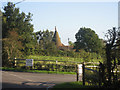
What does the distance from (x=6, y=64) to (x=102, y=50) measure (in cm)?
1895

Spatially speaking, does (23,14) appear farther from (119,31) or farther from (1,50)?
(119,31)

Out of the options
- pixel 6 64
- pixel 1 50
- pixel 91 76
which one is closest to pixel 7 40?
pixel 1 50

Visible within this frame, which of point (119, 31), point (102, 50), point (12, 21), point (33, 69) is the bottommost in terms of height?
point (33, 69)

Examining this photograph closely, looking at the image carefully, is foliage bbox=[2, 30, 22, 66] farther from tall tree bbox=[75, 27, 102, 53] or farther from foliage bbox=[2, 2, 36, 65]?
tall tree bbox=[75, 27, 102, 53]

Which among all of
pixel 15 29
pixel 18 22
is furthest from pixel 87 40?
pixel 15 29

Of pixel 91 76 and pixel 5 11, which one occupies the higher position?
pixel 5 11

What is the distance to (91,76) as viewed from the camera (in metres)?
12.2

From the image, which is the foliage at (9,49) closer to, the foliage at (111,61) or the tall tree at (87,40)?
the foliage at (111,61)

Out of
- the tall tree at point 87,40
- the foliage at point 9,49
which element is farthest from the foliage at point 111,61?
the tall tree at point 87,40

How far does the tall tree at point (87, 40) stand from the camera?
6843 cm

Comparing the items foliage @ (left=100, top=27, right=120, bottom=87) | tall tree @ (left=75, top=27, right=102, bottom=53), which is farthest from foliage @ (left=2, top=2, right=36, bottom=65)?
tall tree @ (left=75, top=27, right=102, bottom=53)

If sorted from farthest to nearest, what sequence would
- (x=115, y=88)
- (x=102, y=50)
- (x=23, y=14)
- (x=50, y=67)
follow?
(x=23, y=14) → (x=50, y=67) → (x=102, y=50) → (x=115, y=88)

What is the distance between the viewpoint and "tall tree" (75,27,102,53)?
68431mm

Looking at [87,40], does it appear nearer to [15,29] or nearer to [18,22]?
[18,22]
